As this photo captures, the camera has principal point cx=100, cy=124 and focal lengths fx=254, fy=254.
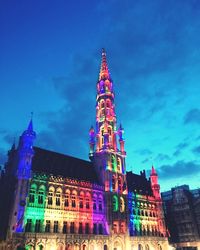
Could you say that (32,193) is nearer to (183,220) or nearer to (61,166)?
(61,166)

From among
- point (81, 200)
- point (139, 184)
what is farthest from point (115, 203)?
point (139, 184)

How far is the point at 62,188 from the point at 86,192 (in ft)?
24.2

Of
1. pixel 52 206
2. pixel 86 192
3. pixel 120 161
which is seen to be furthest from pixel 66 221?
pixel 120 161

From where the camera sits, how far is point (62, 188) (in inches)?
2395

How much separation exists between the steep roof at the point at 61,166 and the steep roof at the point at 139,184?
14612 mm

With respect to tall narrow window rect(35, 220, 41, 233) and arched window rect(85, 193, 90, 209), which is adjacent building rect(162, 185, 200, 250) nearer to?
arched window rect(85, 193, 90, 209)

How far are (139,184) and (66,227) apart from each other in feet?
114

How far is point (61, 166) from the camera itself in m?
67.0

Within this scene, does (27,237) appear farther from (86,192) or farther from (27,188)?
(86,192)

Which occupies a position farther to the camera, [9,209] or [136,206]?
[136,206]

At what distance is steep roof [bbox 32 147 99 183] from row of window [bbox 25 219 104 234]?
11.4 metres

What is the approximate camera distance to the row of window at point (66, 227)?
2087 inches

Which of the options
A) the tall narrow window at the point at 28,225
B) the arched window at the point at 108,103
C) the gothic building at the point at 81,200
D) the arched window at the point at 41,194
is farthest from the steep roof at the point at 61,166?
the arched window at the point at 108,103

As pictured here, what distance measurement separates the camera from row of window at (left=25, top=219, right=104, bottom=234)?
174 ft
